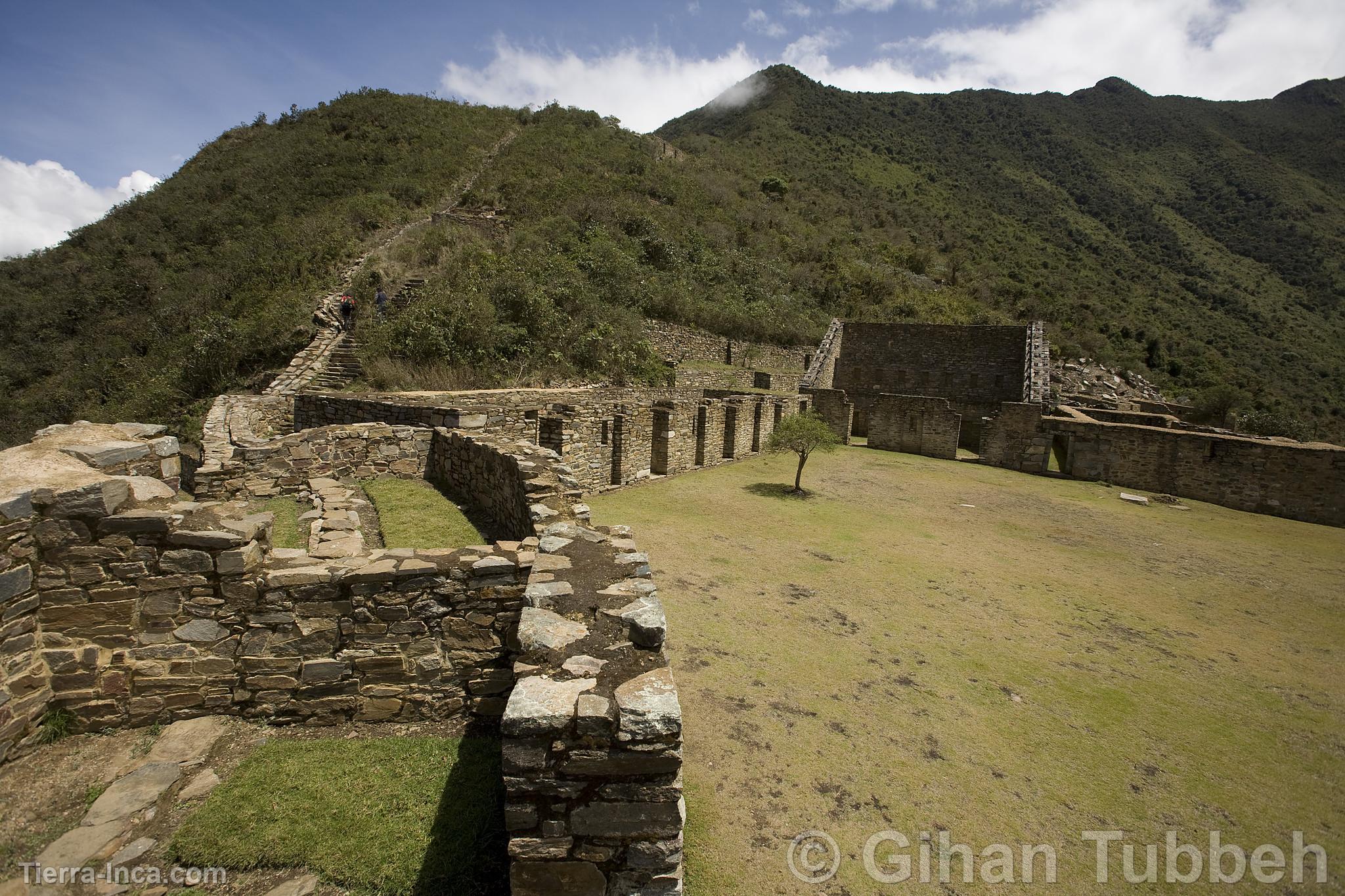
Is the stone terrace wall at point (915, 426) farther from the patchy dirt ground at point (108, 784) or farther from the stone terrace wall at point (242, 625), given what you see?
the patchy dirt ground at point (108, 784)

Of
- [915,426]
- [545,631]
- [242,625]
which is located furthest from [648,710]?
[915,426]

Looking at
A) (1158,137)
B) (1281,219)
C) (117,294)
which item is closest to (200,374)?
(117,294)

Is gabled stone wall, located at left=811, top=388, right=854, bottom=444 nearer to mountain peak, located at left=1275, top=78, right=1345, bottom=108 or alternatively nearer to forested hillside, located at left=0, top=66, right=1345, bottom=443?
forested hillside, located at left=0, top=66, right=1345, bottom=443

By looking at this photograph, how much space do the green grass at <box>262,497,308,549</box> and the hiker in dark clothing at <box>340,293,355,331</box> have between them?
11.6m

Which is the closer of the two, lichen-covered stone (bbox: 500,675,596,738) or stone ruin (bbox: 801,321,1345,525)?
lichen-covered stone (bbox: 500,675,596,738)

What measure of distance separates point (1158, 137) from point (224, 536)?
393 ft

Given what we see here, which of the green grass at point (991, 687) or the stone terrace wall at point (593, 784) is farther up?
the stone terrace wall at point (593, 784)

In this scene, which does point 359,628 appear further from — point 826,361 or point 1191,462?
point 826,361

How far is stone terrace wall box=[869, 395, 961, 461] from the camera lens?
18344mm

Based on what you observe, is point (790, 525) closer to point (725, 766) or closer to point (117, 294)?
point (725, 766)

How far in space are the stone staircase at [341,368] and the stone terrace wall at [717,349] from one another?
10009 mm

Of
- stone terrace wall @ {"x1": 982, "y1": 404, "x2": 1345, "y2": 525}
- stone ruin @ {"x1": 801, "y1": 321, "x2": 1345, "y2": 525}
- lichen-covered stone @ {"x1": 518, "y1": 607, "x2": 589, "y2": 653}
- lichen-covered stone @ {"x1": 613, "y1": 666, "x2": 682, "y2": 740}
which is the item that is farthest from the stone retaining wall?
stone terrace wall @ {"x1": 982, "y1": 404, "x2": 1345, "y2": 525}

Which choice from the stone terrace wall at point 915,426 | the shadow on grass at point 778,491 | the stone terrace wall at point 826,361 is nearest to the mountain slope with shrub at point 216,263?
the shadow on grass at point 778,491

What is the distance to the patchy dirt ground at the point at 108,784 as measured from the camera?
103 inches
